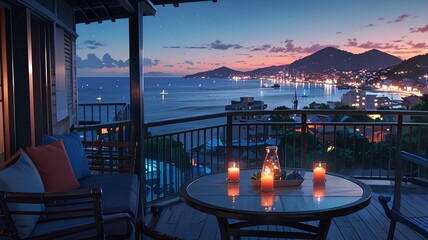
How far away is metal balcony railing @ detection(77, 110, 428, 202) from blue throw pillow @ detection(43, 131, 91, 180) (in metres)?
1.03

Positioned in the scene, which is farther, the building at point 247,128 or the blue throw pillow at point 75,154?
the building at point 247,128

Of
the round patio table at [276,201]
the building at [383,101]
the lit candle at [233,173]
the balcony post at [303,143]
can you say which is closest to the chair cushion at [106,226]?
the round patio table at [276,201]

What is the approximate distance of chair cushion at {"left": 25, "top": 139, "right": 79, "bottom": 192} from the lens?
8.87 feet

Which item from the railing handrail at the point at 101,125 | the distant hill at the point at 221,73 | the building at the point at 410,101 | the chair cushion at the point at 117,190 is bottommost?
the chair cushion at the point at 117,190

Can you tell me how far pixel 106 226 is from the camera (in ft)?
7.81

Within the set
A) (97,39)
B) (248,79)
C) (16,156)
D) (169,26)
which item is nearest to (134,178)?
(16,156)

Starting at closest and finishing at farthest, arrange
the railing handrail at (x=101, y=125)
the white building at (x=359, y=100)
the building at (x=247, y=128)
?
1. the railing handrail at (x=101, y=125)
2. the building at (x=247, y=128)
3. the white building at (x=359, y=100)

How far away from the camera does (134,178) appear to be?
360 cm

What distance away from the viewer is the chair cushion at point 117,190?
2748 mm

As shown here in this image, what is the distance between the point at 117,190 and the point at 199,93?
16750mm

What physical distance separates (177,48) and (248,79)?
21.6 feet

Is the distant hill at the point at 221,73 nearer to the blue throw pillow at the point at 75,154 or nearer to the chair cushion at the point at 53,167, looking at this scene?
the blue throw pillow at the point at 75,154

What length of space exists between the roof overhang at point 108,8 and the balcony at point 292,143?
4.26ft

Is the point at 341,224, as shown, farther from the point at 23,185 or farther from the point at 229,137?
the point at 23,185
